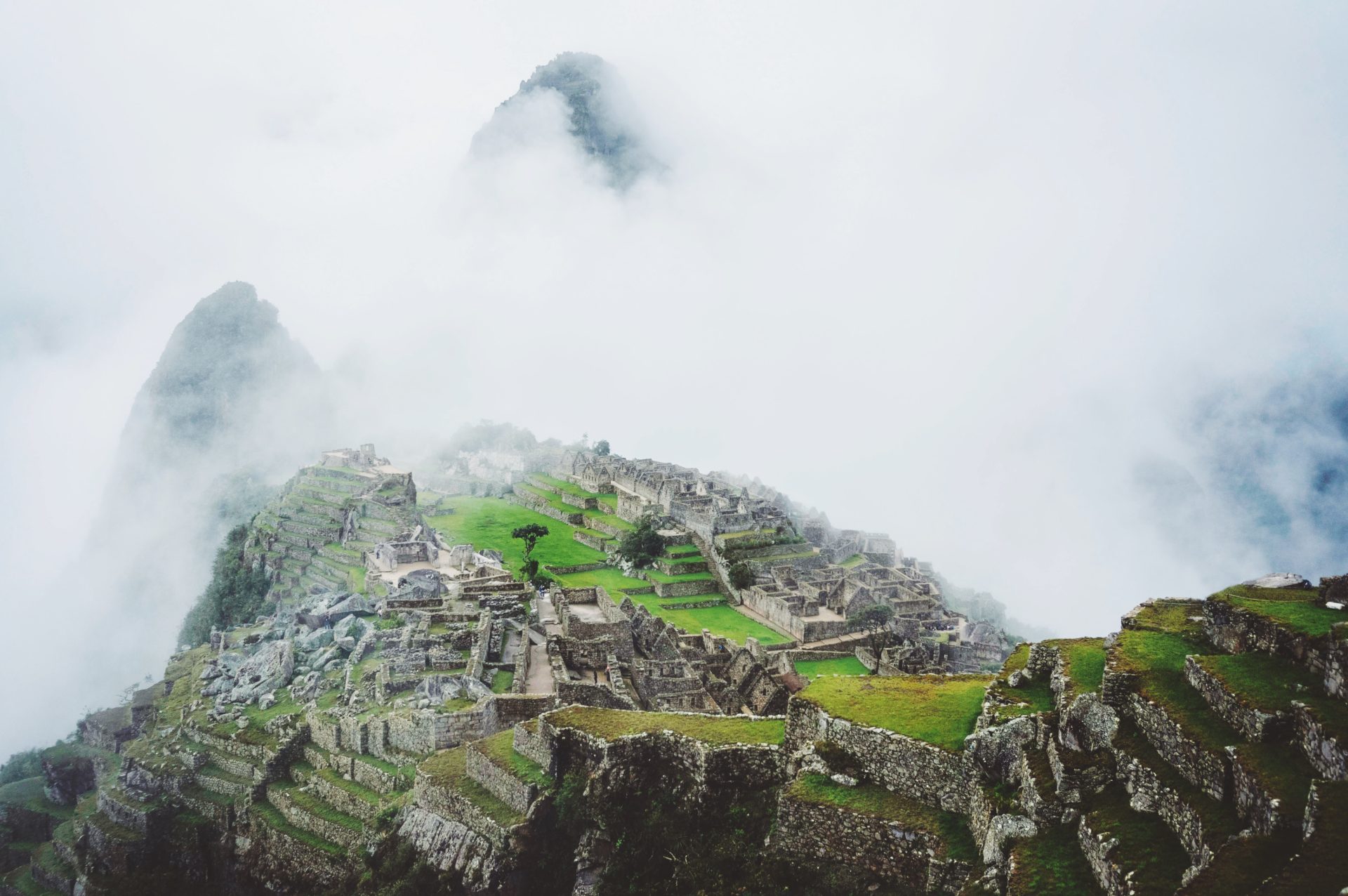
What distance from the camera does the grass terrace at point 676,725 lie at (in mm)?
14438

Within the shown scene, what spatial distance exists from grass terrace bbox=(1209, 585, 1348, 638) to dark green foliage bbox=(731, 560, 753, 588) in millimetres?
43005

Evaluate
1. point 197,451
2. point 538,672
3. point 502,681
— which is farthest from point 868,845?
point 197,451

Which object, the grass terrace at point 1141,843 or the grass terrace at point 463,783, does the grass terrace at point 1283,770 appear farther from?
the grass terrace at point 463,783

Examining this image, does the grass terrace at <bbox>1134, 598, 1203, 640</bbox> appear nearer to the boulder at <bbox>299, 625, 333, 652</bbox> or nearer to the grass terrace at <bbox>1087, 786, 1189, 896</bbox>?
the grass terrace at <bbox>1087, 786, 1189, 896</bbox>

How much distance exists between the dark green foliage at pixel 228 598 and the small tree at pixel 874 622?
3638 centimetres

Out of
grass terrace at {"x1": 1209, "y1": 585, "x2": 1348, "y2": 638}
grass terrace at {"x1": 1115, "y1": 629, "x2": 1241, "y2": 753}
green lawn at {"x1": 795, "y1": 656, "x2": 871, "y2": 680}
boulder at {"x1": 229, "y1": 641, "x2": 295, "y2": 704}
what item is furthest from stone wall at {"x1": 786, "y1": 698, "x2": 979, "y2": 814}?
green lawn at {"x1": 795, "y1": 656, "x2": 871, "y2": 680}

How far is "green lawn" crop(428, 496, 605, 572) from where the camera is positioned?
185ft

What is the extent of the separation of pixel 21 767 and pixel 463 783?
40.3 metres

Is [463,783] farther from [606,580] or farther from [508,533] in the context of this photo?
[508,533]

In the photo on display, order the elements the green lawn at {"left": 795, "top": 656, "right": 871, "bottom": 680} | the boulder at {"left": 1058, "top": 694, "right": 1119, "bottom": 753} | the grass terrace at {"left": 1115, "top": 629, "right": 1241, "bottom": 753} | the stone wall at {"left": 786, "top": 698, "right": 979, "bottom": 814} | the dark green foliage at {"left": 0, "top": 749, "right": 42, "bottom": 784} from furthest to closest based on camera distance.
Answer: the dark green foliage at {"left": 0, "top": 749, "right": 42, "bottom": 784} < the green lawn at {"left": 795, "top": 656, "right": 871, "bottom": 680} < the stone wall at {"left": 786, "top": 698, "right": 979, "bottom": 814} < the boulder at {"left": 1058, "top": 694, "right": 1119, "bottom": 753} < the grass terrace at {"left": 1115, "top": 629, "right": 1241, "bottom": 753}

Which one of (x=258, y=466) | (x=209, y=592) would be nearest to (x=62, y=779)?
(x=209, y=592)

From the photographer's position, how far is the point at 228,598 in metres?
62.2

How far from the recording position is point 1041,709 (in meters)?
11.6

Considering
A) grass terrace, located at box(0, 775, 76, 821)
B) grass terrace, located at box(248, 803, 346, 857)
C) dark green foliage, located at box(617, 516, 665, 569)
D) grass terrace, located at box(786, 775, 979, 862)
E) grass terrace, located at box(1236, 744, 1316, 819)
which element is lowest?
grass terrace, located at box(0, 775, 76, 821)
